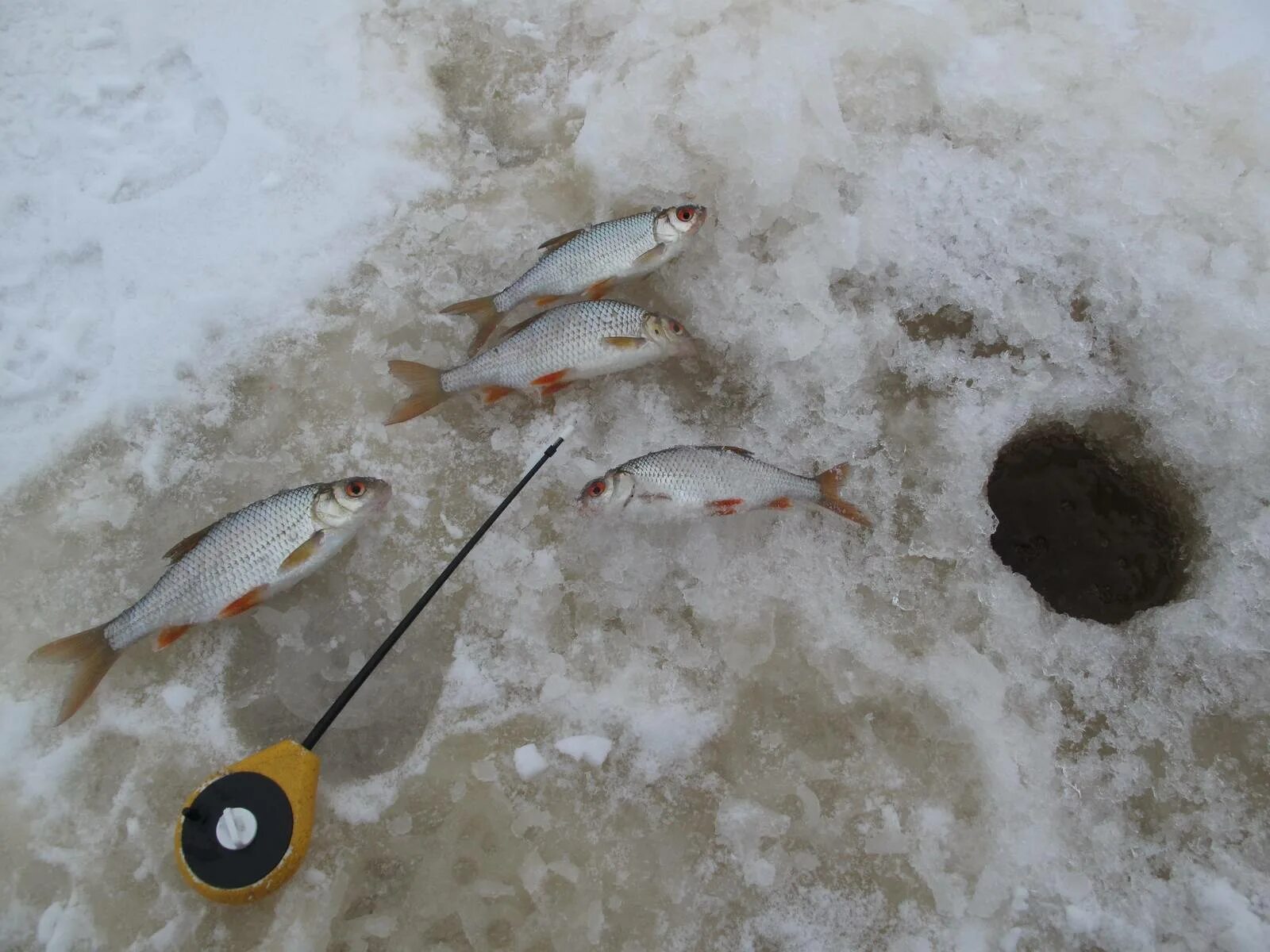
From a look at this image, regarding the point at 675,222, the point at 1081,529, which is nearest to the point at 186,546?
the point at 675,222

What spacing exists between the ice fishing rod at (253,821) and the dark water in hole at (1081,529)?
2.64 meters

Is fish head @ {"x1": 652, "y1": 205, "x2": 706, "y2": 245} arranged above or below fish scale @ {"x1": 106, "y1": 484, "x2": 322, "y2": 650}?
above

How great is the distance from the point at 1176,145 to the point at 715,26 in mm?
2238

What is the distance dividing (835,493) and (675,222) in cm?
134

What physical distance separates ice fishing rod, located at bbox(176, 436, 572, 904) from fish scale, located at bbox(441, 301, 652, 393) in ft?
3.85

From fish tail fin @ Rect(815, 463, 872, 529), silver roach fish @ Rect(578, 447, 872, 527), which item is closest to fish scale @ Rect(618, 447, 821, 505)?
silver roach fish @ Rect(578, 447, 872, 527)

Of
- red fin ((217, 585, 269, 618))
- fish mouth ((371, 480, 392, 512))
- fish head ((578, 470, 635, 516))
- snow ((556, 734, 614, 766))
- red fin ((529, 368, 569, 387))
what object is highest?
red fin ((529, 368, 569, 387))

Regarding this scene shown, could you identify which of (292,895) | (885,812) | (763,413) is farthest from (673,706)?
(292,895)

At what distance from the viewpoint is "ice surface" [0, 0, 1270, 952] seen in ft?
9.64

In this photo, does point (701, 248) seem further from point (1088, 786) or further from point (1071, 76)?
point (1088, 786)

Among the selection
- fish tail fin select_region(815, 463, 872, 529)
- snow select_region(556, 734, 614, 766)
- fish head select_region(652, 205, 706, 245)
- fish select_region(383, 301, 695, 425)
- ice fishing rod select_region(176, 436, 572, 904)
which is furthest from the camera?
fish head select_region(652, 205, 706, 245)

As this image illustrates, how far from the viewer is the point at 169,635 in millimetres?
3014

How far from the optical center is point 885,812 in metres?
2.99

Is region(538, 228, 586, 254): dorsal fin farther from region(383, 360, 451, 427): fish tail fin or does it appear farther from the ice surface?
region(383, 360, 451, 427): fish tail fin
